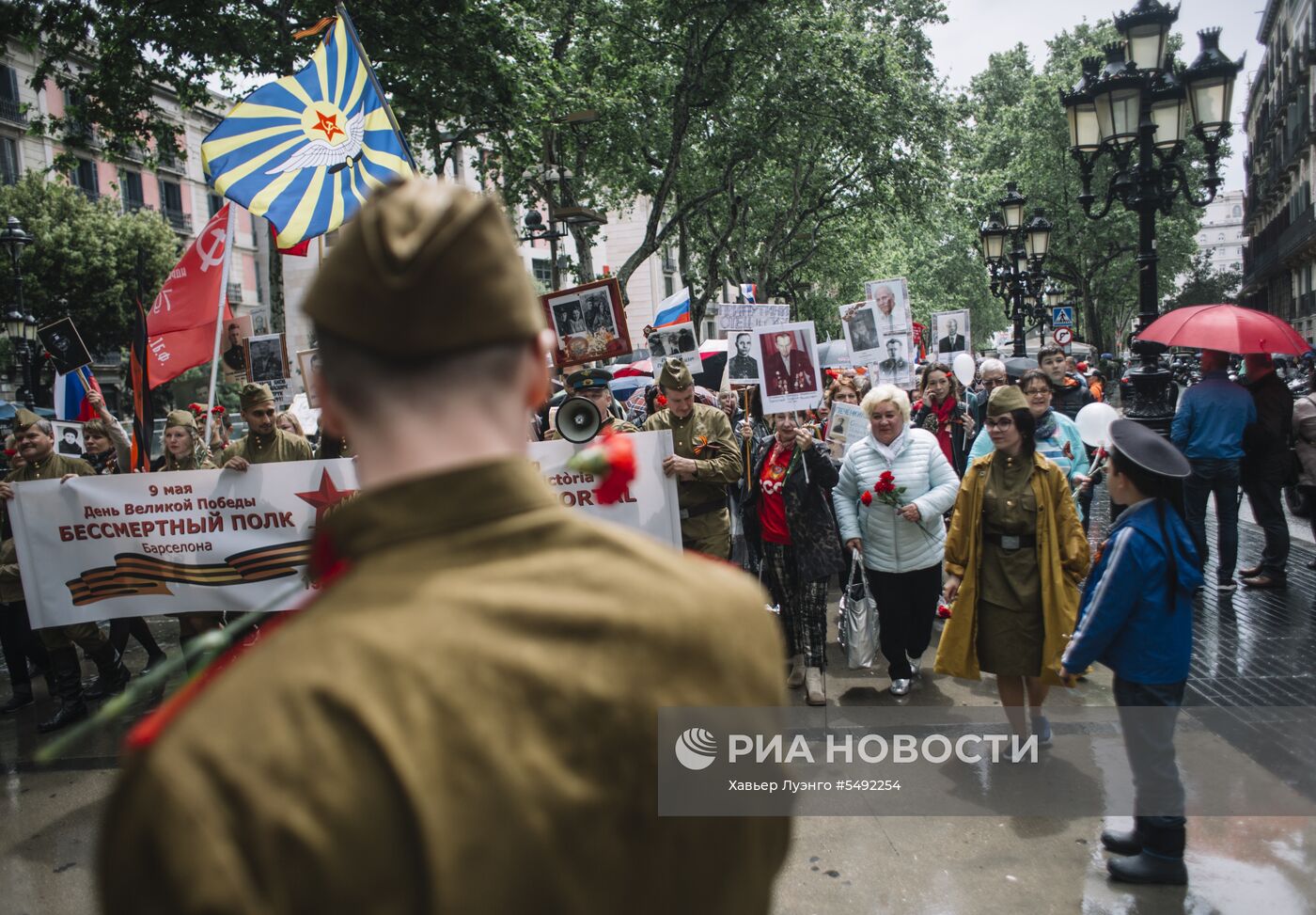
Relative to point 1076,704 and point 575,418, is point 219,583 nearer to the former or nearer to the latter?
point 575,418

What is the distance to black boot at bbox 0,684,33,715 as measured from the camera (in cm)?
703

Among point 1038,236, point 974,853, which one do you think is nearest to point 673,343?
point 974,853

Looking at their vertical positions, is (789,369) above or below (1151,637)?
above

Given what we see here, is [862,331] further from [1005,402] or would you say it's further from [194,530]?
[194,530]

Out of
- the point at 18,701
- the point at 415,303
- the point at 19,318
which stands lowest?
the point at 18,701

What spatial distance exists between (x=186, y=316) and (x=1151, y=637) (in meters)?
6.90

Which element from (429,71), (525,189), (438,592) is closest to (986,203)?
(525,189)

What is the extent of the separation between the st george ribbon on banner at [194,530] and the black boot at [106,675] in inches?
22.8

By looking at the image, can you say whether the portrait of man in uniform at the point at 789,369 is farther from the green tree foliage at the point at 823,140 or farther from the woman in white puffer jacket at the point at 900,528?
the green tree foliage at the point at 823,140

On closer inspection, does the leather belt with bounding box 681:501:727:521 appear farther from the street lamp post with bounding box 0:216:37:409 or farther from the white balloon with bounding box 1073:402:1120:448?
the street lamp post with bounding box 0:216:37:409

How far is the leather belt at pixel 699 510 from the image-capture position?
655 centimetres

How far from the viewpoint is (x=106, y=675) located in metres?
6.95

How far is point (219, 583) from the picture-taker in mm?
6305

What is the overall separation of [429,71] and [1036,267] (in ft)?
43.3
